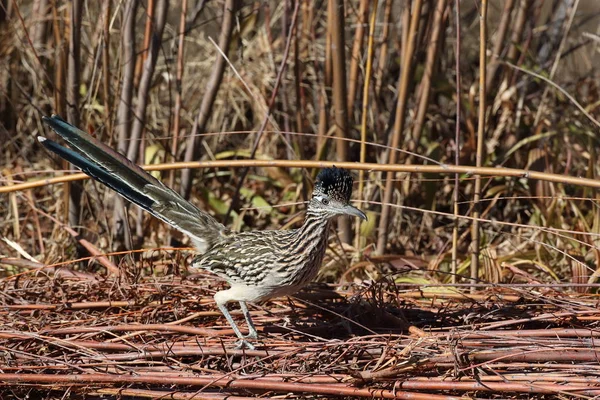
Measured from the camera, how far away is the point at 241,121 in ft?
22.5

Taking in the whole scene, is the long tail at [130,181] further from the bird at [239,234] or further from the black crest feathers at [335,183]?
the black crest feathers at [335,183]

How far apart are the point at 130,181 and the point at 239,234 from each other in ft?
1.94

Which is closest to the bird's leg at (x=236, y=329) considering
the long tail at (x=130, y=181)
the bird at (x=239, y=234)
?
the bird at (x=239, y=234)

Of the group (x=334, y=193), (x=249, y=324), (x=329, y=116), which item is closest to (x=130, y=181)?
(x=249, y=324)

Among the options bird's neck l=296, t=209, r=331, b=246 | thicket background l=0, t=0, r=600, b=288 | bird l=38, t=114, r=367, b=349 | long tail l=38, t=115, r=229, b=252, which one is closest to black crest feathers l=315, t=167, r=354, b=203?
bird l=38, t=114, r=367, b=349

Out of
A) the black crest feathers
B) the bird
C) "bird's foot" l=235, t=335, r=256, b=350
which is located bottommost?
"bird's foot" l=235, t=335, r=256, b=350

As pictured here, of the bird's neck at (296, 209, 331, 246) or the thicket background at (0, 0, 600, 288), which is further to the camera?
the thicket background at (0, 0, 600, 288)

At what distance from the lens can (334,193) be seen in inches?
160

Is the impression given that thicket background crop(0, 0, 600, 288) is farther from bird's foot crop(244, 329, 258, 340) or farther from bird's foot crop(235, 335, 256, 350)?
bird's foot crop(235, 335, 256, 350)

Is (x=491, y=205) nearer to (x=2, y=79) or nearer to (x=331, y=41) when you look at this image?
(x=331, y=41)

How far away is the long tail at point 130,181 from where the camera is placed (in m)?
4.35

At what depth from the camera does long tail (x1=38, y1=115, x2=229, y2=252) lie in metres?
4.35

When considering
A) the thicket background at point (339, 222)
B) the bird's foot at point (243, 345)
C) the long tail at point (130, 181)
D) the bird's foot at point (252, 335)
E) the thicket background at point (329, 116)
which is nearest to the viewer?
the thicket background at point (339, 222)

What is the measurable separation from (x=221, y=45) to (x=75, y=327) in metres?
1.79
